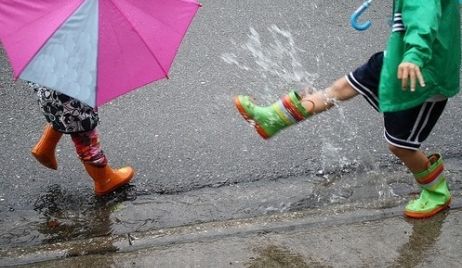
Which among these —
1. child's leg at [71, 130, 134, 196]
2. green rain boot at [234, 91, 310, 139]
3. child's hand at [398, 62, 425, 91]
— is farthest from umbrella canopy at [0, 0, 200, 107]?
child's hand at [398, 62, 425, 91]

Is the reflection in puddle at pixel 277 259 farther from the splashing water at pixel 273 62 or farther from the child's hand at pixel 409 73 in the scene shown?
the splashing water at pixel 273 62

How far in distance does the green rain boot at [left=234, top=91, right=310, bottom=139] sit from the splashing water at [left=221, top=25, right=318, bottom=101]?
1.20 m

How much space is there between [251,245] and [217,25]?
2914mm

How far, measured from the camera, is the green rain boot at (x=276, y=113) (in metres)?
3.14

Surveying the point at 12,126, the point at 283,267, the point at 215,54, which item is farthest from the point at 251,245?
the point at 215,54

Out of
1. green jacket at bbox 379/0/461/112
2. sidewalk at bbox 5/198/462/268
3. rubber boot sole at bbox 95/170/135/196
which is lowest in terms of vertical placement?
sidewalk at bbox 5/198/462/268

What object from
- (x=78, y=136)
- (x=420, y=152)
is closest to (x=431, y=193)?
(x=420, y=152)

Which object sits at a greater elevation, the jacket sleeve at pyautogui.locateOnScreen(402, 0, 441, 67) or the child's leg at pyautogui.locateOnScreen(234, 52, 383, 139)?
the jacket sleeve at pyautogui.locateOnScreen(402, 0, 441, 67)

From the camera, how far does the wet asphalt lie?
131 inches

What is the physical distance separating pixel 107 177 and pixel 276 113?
97 centimetres

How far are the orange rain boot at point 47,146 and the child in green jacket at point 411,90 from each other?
0.99 metres

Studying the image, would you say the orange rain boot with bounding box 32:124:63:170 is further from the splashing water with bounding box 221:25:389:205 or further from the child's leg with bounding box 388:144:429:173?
the child's leg with bounding box 388:144:429:173

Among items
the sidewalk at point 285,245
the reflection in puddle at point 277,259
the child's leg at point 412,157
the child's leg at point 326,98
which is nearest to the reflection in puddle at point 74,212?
the sidewalk at point 285,245

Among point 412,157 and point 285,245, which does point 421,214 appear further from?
point 285,245
